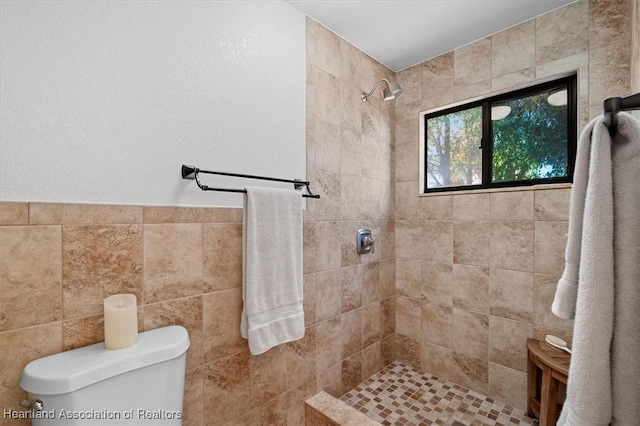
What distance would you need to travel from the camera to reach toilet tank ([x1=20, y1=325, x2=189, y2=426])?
2.39 feet

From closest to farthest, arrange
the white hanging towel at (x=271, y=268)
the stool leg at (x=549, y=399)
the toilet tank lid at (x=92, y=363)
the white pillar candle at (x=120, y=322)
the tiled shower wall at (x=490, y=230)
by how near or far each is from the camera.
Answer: the toilet tank lid at (x=92, y=363)
the white pillar candle at (x=120, y=322)
the white hanging towel at (x=271, y=268)
the stool leg at (x=549, y=399)
the tiled shower wall at (x=490, y=230)

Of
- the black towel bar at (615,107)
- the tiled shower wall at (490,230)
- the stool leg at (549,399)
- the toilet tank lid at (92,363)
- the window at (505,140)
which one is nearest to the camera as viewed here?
the black towel bar at (615,107)

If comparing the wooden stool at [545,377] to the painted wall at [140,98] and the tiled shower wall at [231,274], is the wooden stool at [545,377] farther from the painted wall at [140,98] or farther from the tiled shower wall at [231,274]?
the painted wall at [140,98]

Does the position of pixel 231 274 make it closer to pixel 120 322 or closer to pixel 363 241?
pixel 120 322

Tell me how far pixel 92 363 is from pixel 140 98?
85 centimetres

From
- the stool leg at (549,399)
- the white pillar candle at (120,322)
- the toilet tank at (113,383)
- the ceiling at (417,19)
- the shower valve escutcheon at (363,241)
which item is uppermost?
the ceiling at (417,19)

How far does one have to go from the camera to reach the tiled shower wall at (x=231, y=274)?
818mm

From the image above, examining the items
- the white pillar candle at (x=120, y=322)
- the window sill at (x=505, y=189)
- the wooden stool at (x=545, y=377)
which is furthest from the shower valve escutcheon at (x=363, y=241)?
the white pillar candle at (x=120, y=322)

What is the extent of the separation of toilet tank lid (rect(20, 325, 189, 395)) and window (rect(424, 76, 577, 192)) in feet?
5.97

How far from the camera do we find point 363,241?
1.82m

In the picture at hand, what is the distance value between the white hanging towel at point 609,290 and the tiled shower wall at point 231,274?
1.10 m

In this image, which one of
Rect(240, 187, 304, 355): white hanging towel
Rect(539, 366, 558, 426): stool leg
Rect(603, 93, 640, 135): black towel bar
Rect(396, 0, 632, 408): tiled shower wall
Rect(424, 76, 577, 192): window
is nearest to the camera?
Rect(603, 93, 640, 135): black towel bar

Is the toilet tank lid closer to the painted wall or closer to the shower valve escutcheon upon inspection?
the painted wall

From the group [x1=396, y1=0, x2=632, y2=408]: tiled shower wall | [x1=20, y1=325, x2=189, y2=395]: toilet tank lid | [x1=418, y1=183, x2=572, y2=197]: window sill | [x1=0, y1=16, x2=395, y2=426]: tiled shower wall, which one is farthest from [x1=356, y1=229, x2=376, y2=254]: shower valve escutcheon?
[x1=20, y1=325, x2=189, y2=395]: toilet tank lid
